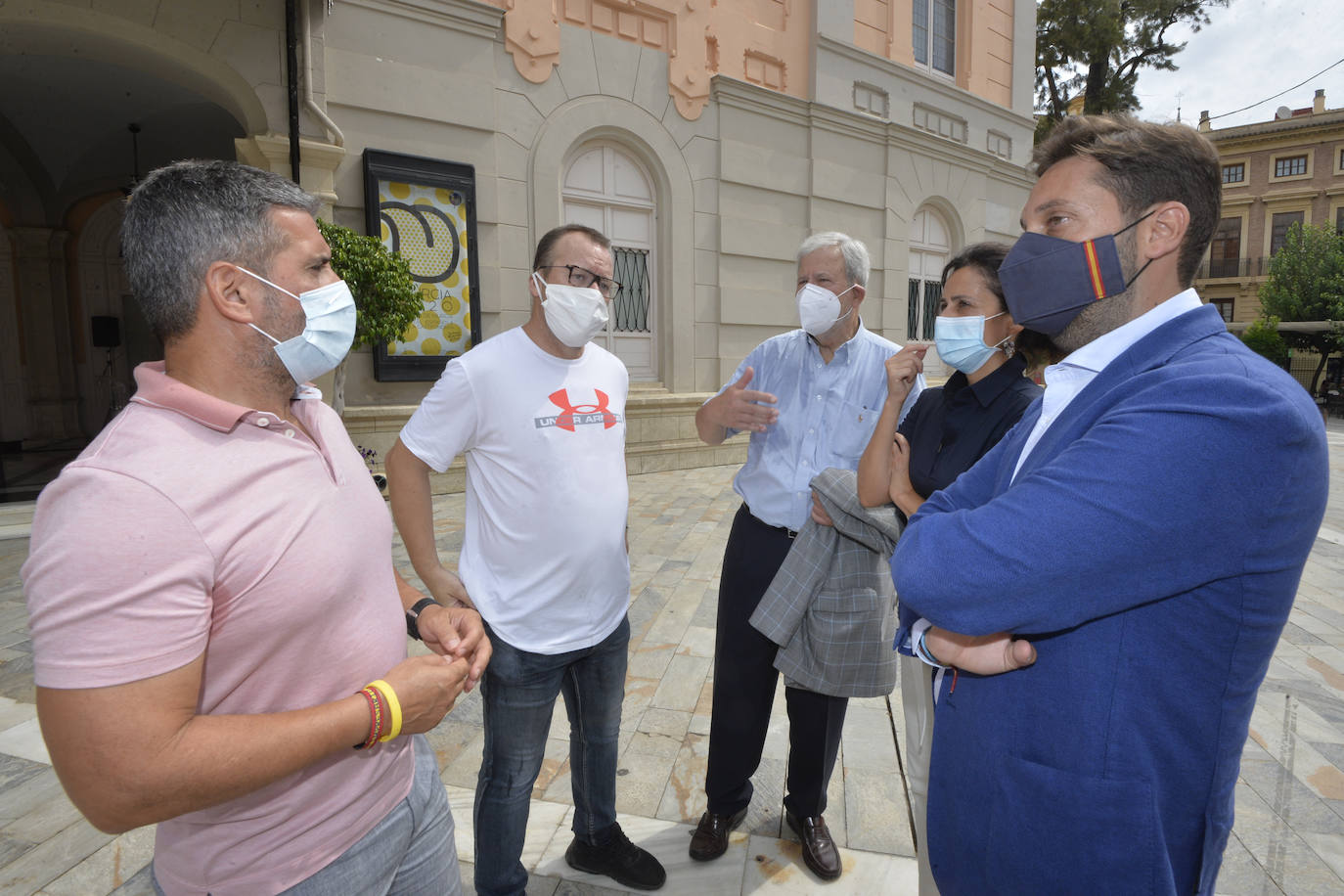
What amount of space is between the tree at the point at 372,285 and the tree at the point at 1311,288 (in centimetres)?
2965

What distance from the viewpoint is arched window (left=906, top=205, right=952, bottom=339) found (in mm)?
12344

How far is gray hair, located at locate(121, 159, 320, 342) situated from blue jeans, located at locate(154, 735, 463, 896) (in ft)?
3.34

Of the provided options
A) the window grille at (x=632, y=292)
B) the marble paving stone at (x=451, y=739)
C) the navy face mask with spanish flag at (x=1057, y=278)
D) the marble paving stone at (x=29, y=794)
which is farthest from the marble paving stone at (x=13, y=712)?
the window grille at (x=632, y=292)

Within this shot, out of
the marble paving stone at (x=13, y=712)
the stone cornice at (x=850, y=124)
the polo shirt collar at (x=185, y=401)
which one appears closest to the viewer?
the polo shirt collar at (x=185, y=401)

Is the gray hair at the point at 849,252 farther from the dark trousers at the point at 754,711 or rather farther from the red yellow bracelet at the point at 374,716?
the red yellow bracelet at the point at 374,716

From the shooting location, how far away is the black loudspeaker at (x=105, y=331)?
12453 mm

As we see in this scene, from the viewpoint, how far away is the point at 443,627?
4.94 feet

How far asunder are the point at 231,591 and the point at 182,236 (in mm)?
628

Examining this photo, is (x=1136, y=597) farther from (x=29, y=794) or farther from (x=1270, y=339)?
(x=1270, y=339)

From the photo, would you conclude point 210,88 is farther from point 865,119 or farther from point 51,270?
point 865,119

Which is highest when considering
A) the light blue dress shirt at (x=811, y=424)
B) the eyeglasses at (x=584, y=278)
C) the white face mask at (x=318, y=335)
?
the eyeglasses at (x=584, y=278)

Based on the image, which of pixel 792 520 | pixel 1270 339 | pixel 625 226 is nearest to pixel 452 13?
pixel 625 226

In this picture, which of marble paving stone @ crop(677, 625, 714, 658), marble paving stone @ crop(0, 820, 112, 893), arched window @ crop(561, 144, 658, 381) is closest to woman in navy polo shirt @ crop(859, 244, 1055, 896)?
marble paving stone @ crop(677, 625, 714, 658)

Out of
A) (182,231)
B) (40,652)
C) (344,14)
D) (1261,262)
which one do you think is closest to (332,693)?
(40,652)
